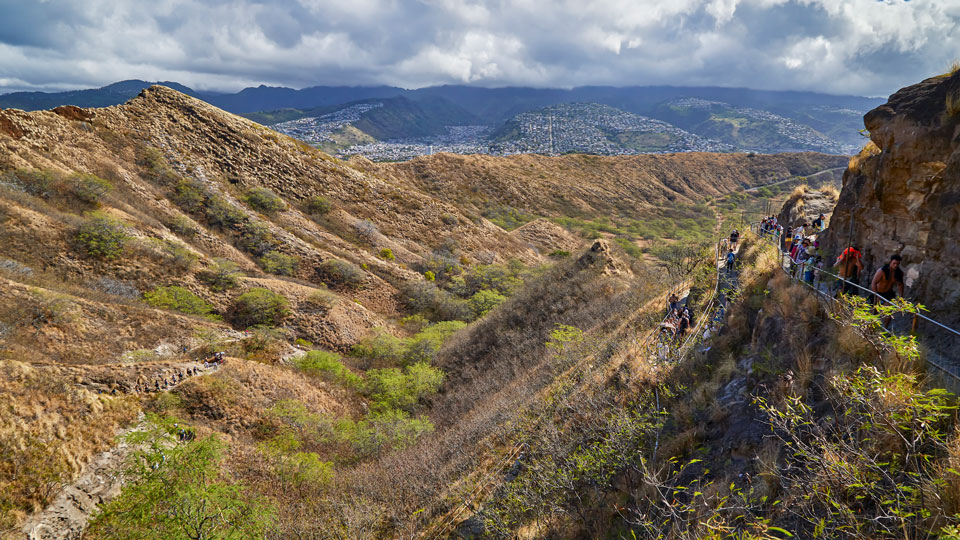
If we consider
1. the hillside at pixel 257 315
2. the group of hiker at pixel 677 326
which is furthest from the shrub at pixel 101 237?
the group of hiker at pixel 677 326

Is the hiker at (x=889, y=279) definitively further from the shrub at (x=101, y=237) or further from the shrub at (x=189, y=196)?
the shrub at (x=189, y=196)

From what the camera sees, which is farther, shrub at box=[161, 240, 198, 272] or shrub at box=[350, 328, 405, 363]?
shrub at box=[350, 328, 405, 363]

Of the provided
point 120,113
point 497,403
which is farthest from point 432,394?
point 120,113

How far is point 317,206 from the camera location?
32500mm

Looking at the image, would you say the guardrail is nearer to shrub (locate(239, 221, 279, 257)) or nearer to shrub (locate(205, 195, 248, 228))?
shrub (locate(239, 221, 279, 257))

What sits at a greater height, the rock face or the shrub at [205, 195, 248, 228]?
the rock face

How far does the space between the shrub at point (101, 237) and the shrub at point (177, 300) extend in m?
2.92

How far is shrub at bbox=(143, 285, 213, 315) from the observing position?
17719 millimetres

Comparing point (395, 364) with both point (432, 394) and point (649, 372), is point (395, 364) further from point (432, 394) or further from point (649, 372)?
point (649, 372)

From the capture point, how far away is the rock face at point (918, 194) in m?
6.02

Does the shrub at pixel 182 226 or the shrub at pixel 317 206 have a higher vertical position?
the shrub at pixel 317 206

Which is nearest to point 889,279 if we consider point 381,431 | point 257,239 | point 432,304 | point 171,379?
point 381,431

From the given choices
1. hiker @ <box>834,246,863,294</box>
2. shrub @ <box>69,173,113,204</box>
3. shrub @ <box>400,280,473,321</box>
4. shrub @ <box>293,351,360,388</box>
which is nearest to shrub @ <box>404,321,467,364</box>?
shrub @ <box>400,280,473,321</box>

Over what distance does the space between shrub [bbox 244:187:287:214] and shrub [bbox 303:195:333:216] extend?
7.24 feet
